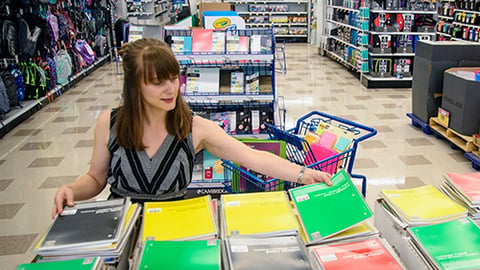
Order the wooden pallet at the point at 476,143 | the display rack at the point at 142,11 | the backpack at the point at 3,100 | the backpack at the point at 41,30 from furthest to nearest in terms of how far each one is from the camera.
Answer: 1. the display rack at the point at 142,11
2. the backpack at the point at 41,30
3. the backpack at the point at 3,100
4. the wooden pallet at the point at 476,143

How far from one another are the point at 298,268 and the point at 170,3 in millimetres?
18240

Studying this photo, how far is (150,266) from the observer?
3.72 feet

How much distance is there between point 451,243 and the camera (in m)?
1.24

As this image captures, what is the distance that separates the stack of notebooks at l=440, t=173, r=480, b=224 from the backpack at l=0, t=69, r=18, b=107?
19.7ft

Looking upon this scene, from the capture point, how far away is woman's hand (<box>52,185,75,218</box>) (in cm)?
148

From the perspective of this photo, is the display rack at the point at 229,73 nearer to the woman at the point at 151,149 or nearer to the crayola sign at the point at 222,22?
the crayola sign at the point at 222,22

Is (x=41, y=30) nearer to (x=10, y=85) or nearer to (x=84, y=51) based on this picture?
(x=10, y=85)

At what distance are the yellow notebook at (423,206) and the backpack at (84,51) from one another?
8999 mm

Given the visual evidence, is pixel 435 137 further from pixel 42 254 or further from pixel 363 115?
pixel 42 254

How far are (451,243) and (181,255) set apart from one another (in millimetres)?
800

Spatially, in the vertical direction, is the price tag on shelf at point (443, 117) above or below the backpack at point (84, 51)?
below

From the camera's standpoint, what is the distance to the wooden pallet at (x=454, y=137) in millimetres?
4312

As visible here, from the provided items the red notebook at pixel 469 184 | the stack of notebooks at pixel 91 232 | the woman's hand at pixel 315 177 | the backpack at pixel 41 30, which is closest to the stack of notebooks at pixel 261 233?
the woman's hand at pixel 315 177

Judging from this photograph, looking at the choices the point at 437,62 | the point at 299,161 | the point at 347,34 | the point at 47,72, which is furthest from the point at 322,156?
the point at 347,34
